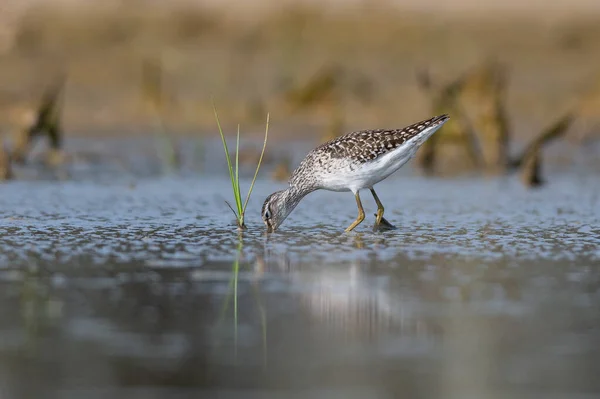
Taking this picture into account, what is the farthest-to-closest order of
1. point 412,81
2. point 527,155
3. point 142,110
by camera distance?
point 412,81 → point 142,110 → point 527,155

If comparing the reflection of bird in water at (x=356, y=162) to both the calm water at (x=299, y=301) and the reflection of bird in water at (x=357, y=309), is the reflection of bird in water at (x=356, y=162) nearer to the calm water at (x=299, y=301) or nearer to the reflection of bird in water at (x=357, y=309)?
the calm water at (x=299, y=301)

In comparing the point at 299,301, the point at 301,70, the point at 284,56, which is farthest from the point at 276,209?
the point at 284,56

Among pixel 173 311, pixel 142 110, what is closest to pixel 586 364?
pixel 173 311

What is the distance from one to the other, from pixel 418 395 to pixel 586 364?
3.27 feet

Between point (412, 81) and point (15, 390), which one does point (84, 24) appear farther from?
point (15, 390)

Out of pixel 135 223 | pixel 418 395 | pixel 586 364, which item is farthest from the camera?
pixel 135 223

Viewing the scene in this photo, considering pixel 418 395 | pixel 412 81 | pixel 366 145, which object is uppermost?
pixel 412 81

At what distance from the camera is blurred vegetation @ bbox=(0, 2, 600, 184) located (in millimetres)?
18875

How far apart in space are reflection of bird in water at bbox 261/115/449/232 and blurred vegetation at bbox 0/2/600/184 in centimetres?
428

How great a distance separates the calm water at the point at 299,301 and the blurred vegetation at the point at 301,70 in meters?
4.79

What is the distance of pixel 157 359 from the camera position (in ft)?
18.9

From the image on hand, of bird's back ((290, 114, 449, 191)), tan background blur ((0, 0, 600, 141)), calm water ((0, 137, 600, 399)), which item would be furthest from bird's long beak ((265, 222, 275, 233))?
tan background blur ((0, 0, 600, 141))

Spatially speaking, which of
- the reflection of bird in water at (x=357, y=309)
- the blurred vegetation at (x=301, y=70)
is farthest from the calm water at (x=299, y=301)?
the blurred vegetation at (x=301, y=70)

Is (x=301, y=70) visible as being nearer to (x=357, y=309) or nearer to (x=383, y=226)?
(x=383, y=226)
